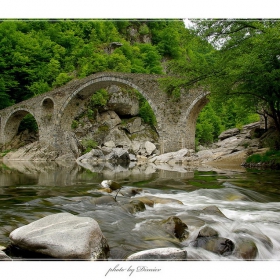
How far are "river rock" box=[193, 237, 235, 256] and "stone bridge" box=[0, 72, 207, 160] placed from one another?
15812 millimetres

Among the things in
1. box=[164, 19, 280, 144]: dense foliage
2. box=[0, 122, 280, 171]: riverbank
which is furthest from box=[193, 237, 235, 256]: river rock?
box=[0, 122, 280, 171]: riverbank

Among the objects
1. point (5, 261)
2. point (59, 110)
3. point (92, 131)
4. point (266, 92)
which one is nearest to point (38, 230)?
point (5, 261)

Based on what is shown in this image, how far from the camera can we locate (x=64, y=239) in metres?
2.72

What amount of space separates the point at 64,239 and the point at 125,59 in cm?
3061

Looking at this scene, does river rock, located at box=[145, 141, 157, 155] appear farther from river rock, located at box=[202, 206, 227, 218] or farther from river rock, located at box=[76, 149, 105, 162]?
river rock, located at box=[202, 206, 227, 218]

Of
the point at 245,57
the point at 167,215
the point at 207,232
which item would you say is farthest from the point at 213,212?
the point at 245,57

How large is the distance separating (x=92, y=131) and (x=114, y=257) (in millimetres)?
25637

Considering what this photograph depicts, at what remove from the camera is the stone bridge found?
19203mm

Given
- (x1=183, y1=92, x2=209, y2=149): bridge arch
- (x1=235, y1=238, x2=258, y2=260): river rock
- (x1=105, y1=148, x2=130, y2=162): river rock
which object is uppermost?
(x1=183, y1=92, x2=209, y2=149): bridge arch

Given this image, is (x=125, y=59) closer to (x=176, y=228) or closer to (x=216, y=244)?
(x=176, y=228)

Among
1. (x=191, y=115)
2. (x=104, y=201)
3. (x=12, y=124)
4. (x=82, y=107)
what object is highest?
(x=82, y=107)

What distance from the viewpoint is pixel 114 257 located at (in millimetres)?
2928

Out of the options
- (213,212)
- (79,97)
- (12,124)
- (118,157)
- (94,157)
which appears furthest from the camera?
(12,124)

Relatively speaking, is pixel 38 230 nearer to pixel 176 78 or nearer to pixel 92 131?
pixel 176 78
